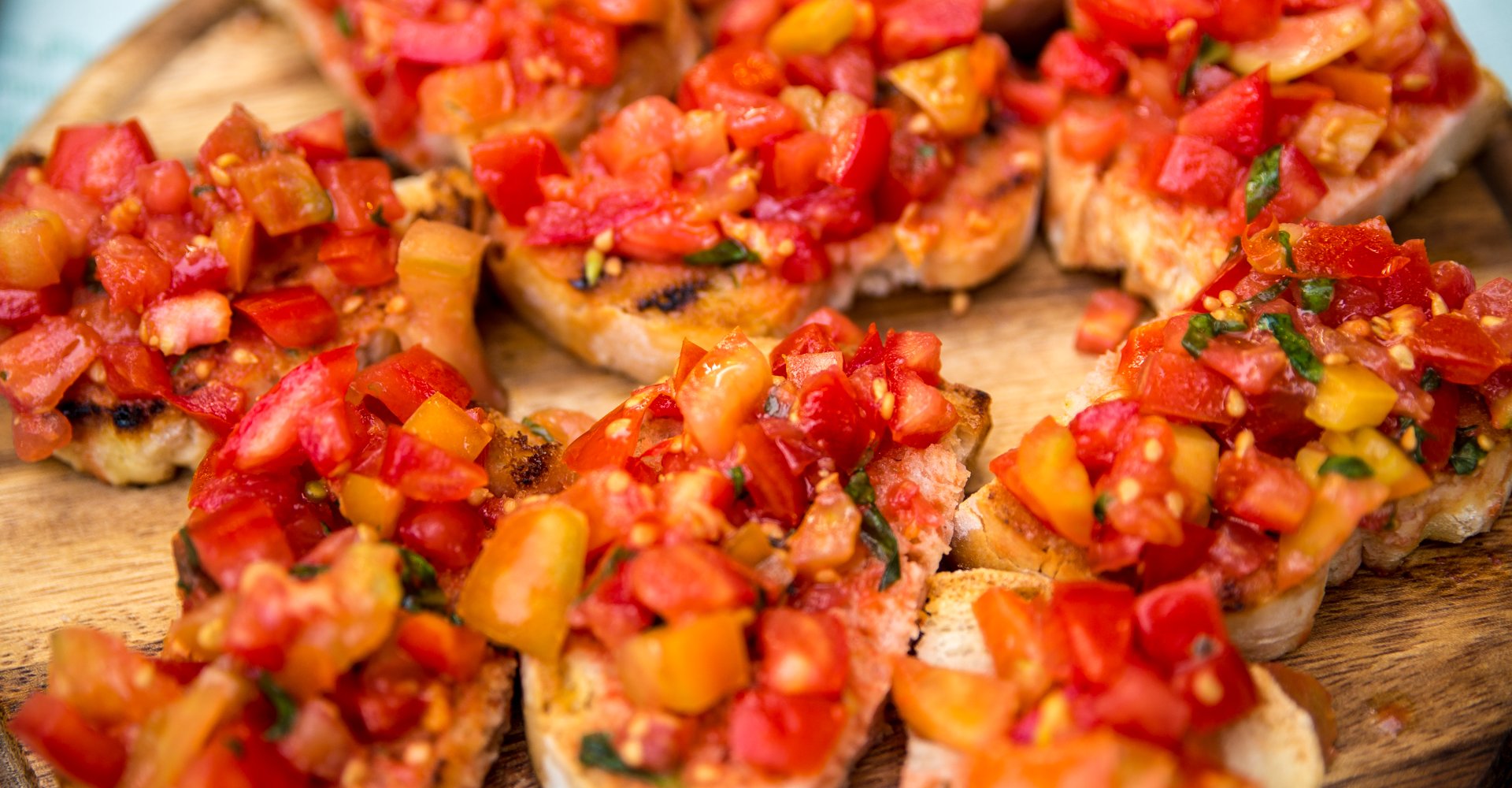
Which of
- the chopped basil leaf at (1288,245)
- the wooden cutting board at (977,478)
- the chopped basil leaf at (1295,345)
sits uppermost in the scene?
the chopped basil leaf at (1288,245)

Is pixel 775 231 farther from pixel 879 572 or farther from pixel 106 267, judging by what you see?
pixel 106 267

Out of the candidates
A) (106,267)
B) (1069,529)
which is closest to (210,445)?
(106,267)

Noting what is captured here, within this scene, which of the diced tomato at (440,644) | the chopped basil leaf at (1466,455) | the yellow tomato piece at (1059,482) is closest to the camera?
the diced tomato at (440,644)

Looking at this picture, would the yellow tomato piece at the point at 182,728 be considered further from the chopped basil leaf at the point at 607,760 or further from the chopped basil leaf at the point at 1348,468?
the chopped basil leaf at the point at 1348,468

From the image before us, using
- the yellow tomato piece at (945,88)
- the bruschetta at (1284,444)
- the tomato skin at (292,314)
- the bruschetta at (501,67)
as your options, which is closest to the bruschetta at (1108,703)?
the bruschetta at (1284,444)

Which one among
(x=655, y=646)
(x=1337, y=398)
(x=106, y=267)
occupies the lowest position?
(x=655, y=646)

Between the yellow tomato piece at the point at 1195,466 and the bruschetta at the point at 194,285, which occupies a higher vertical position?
the bruschetta at the point at 194,285

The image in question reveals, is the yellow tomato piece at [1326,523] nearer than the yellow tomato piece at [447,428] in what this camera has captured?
Yes

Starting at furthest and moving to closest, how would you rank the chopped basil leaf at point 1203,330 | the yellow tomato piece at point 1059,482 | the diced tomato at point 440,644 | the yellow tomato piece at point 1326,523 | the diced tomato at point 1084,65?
the diced tomato at point 1084,65, the chopped basil leaf at point 1203,330, the yellow tomato piece at point 1059,482, the yellow tomato piece at point 1326,523, the diced tomato at point 440,644
